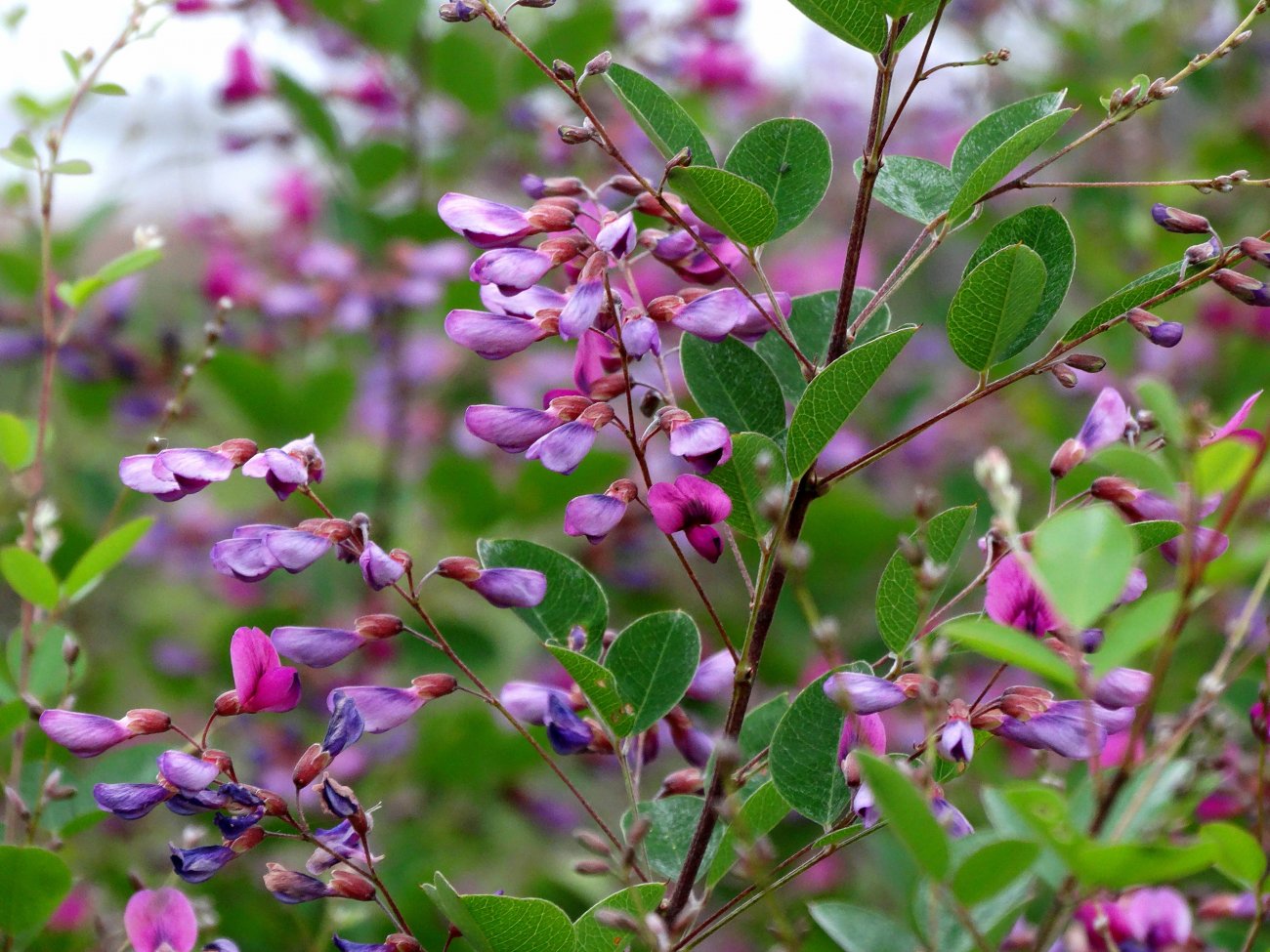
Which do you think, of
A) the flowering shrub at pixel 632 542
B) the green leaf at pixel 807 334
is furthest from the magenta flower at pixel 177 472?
the green leaf at pixel 807 334

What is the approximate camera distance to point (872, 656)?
1.56 metres

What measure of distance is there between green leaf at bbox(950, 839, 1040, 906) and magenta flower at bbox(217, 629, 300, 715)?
14.1 inches

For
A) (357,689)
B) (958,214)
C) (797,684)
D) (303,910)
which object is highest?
(958,214)

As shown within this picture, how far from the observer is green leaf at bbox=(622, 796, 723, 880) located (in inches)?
28.1

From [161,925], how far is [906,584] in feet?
1.46

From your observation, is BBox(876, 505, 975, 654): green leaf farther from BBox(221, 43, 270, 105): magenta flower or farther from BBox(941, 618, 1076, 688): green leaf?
BBox(221, 43, 270, 105): magenta flower

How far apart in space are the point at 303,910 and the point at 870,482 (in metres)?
1.37

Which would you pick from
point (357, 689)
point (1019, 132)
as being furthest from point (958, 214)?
point (357, 689)

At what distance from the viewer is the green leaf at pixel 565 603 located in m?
0.73

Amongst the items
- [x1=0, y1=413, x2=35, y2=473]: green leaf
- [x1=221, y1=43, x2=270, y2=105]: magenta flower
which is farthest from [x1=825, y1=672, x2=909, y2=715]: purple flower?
[x1=221, y1=43, x2=270, y2=105]: magenta flower

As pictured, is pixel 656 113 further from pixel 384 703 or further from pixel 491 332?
pixel 384 703

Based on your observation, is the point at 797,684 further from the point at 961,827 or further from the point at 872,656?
the point at 961,827

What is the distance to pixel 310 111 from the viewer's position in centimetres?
172

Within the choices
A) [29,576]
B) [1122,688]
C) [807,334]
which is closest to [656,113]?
[807,334]
